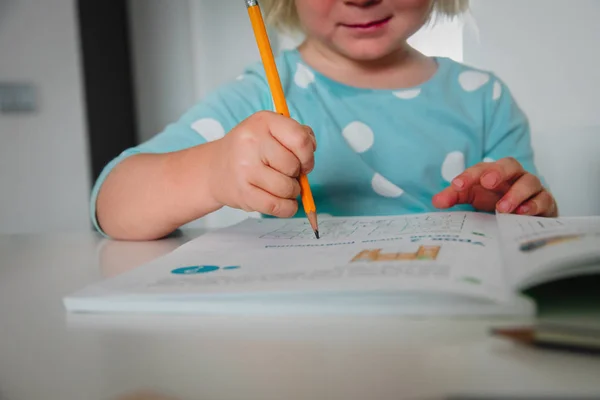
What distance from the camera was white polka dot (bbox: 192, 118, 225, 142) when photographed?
0.63 meters

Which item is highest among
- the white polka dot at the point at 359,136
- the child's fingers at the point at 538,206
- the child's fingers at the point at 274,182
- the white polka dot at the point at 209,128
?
the white polka dot at the point at 209,128

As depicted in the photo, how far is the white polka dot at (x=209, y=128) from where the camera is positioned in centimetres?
63

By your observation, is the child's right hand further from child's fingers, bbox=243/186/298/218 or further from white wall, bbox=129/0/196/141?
white wall, bbox=129/0/196/141

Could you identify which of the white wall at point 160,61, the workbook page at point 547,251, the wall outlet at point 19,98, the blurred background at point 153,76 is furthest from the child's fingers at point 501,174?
the wall outlet at point 19,98

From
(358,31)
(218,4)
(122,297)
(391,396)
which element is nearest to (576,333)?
(391,396)

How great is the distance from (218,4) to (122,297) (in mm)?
778

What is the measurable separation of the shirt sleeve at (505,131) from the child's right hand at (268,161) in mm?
413

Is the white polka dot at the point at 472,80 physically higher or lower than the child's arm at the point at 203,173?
higher

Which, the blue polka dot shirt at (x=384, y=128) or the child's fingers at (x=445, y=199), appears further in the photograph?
the blue polka dot shirt at (x=384, y=128)

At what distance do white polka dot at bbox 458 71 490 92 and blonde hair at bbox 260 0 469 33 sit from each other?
0.40 ft

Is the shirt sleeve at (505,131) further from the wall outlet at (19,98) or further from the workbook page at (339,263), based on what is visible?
the wall outlet at (19,98)

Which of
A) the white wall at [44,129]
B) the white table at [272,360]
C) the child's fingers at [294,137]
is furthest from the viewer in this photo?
the white wall at [44,129]

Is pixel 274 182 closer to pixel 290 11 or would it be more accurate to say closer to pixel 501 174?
pixel 501 174

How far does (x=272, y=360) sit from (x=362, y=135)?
1.79ft
